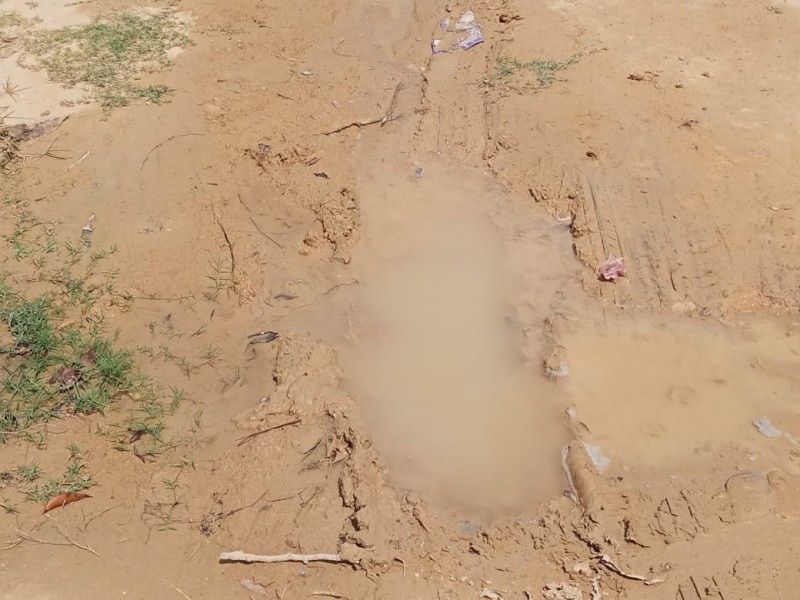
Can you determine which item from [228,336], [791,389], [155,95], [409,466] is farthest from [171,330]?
[791,389]

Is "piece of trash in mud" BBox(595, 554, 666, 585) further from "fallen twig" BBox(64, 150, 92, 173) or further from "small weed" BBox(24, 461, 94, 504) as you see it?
"fallen twig" BBox(64, 150, 92, 173)

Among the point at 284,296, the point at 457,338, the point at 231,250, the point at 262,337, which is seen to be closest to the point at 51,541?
the point at 262,337

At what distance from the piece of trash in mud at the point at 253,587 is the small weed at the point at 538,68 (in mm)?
4794

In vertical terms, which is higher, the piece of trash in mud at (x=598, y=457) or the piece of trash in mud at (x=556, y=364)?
the piece of trash in mud at (x=556, y=364)

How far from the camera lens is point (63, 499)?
3338 mm

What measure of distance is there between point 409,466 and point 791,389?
2358mm

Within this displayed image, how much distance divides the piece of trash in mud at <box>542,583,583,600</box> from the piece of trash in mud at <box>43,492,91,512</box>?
2414 millimetres

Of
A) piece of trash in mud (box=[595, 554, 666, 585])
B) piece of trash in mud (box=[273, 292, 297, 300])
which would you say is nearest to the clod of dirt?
piece of trash in mud (box=[595, 554, 666, 585])

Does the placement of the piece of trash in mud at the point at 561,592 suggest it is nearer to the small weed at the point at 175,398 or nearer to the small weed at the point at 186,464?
the small weed at the point at 186,464

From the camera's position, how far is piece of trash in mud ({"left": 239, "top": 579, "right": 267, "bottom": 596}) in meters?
3.06

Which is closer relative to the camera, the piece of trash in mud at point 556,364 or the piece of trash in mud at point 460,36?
the piece of trash in mud at point 556,364

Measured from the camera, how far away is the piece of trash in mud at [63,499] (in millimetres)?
3314

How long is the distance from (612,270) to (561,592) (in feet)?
7.33

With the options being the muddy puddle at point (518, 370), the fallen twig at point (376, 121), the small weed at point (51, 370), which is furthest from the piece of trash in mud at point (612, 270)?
the small weed at point (51, 370)
